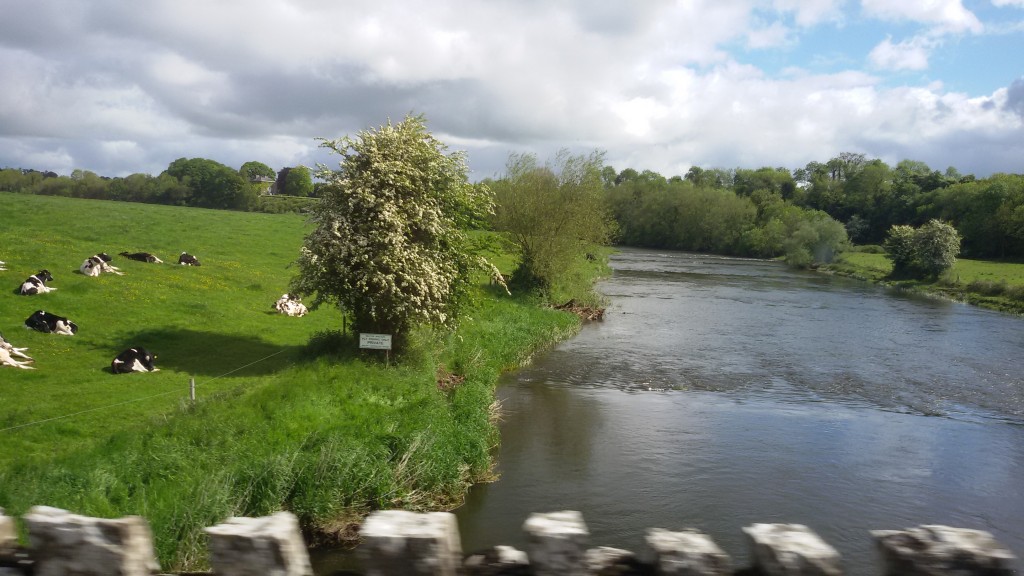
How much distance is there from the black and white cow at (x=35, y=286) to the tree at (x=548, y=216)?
20.4m

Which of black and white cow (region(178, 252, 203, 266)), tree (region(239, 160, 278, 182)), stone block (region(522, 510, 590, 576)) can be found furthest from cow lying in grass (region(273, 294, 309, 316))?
tree (region(239, 160, 278, 182))

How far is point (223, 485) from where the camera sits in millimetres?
10297

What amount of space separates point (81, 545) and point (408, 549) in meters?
1.35

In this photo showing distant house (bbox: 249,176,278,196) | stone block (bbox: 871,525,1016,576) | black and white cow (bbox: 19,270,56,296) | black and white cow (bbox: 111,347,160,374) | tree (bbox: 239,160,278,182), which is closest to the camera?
stone block (bbox: 871,525,1016,576)

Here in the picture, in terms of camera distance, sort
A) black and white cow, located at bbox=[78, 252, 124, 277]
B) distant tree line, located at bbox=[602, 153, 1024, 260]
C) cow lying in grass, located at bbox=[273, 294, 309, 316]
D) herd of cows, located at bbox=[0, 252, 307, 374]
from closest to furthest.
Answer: herd of cows, located at bbox=[0, 252, 307, 374] → cow lying in grass, located at bbox=[273, 294, 309, 316] → black and white cow, located at bbox=[78, 252, 124, 277] → distant tree line, located at bbox=[602, 153, 1024, 260]

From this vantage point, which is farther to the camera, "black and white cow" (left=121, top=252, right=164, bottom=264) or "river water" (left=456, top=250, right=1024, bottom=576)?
"black and white cow" (left=121, top=252, right=164, bottom=264)

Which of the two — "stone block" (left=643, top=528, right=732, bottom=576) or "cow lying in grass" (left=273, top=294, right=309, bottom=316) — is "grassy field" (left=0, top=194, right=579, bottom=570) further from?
"stone block" (left=643, top=528, right=732, bottom=576)

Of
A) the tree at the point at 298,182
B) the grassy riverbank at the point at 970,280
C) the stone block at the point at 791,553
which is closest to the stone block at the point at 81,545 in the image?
the stone block at the point at 791,553

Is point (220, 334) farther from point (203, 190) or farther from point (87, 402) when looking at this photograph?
point (203, 190)

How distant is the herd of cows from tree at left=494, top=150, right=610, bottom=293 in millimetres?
15524

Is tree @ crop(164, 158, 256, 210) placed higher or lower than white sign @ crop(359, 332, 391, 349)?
higher

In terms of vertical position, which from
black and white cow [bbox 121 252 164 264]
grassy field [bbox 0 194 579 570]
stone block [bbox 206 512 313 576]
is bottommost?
grassy field [bbox 0 194 579 570]

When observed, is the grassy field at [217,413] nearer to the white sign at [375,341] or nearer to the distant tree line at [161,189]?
the white sign at [375,341]

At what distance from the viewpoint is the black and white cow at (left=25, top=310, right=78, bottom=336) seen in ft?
56.0
